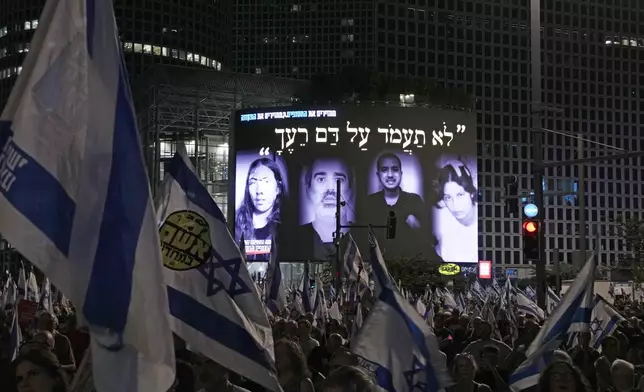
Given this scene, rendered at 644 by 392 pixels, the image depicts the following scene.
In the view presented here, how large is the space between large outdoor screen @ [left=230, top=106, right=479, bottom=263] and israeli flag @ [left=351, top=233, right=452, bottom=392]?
58.7m

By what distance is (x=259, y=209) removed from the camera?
67375mm

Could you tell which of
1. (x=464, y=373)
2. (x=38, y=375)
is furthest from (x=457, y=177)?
(x=38, y=375)

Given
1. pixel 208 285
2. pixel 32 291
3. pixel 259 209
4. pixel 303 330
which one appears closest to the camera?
pixel 208 285

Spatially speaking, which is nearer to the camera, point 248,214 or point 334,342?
point 334,342

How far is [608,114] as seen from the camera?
10519cm

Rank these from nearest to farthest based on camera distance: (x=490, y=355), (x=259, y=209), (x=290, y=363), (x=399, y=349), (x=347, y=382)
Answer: (x=347, y=382) < (x=399, y=349) < (x=290, y=363) < (x=490, y=355) < (x=259, y=209)

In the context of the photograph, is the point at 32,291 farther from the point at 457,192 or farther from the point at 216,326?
the point at 457,192

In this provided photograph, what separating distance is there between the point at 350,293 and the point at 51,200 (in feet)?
69.5

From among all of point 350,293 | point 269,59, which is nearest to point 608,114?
point 269,59

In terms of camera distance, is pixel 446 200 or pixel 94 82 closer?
pixel 94 82

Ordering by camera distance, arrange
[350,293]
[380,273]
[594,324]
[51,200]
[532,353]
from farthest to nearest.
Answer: [350,293]
[594,324]
[532,353]
[380,273]
[51,200]

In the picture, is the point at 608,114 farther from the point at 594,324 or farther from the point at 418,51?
the point at 594,324

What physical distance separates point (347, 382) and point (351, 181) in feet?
206

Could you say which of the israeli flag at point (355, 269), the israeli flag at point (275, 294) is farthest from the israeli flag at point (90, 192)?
the israeli flag at point (355, 269)
